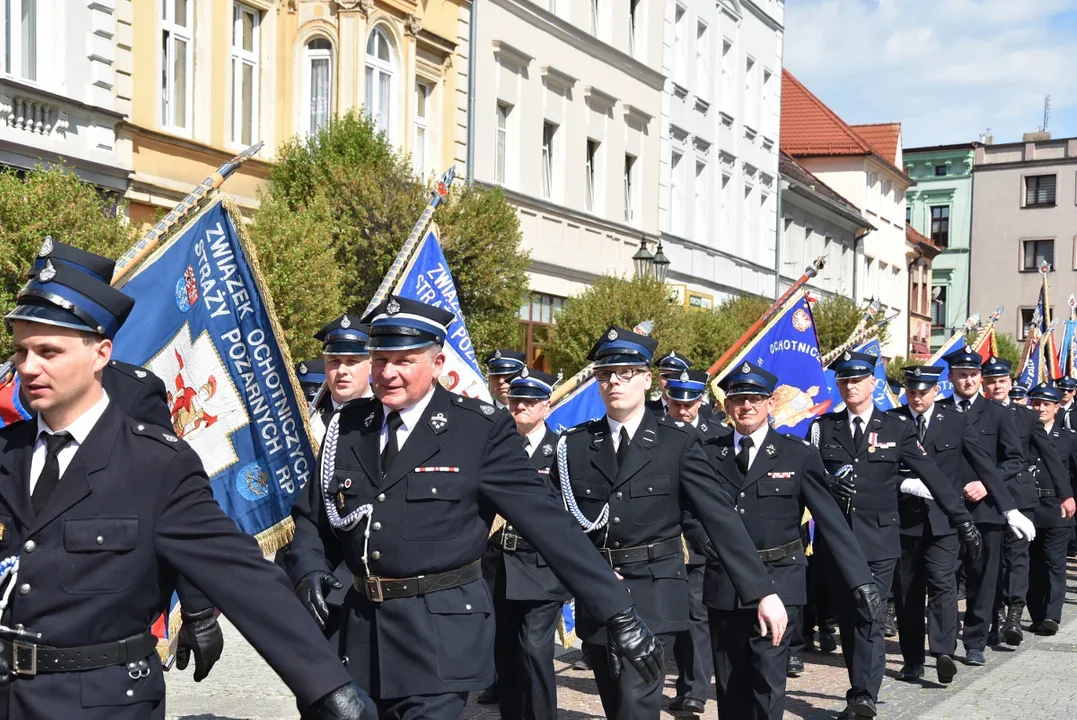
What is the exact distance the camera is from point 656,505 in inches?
265

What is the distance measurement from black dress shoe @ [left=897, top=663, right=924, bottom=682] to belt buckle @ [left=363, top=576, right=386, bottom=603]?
6064 mm

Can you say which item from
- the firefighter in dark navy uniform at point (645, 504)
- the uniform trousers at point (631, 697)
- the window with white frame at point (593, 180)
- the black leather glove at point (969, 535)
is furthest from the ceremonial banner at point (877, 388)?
the window with white frame at point (593, 180)

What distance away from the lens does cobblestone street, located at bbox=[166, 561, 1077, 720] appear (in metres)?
8.55

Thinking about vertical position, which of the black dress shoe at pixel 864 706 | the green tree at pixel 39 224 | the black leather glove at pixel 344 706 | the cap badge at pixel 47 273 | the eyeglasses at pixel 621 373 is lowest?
the black dress shoe at pixel 864 706

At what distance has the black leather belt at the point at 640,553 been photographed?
6742 mm

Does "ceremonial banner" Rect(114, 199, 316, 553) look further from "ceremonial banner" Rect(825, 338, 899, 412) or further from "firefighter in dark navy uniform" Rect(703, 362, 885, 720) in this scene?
"ceremonial banner" Rect(825, 338, 899, 412)

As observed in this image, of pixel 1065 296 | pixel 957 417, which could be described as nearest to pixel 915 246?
pixel 1065 296

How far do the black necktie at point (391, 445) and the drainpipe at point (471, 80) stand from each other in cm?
1971

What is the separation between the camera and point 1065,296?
69375mm

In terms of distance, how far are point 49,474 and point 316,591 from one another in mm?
1403

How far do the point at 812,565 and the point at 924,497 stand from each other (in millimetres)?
1430

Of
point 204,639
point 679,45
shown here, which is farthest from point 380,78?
point 204,639

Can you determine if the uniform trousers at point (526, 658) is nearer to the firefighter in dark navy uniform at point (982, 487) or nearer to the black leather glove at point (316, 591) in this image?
the black leather glove at point (316, 591)

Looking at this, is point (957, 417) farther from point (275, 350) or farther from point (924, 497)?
point (275, 350)
